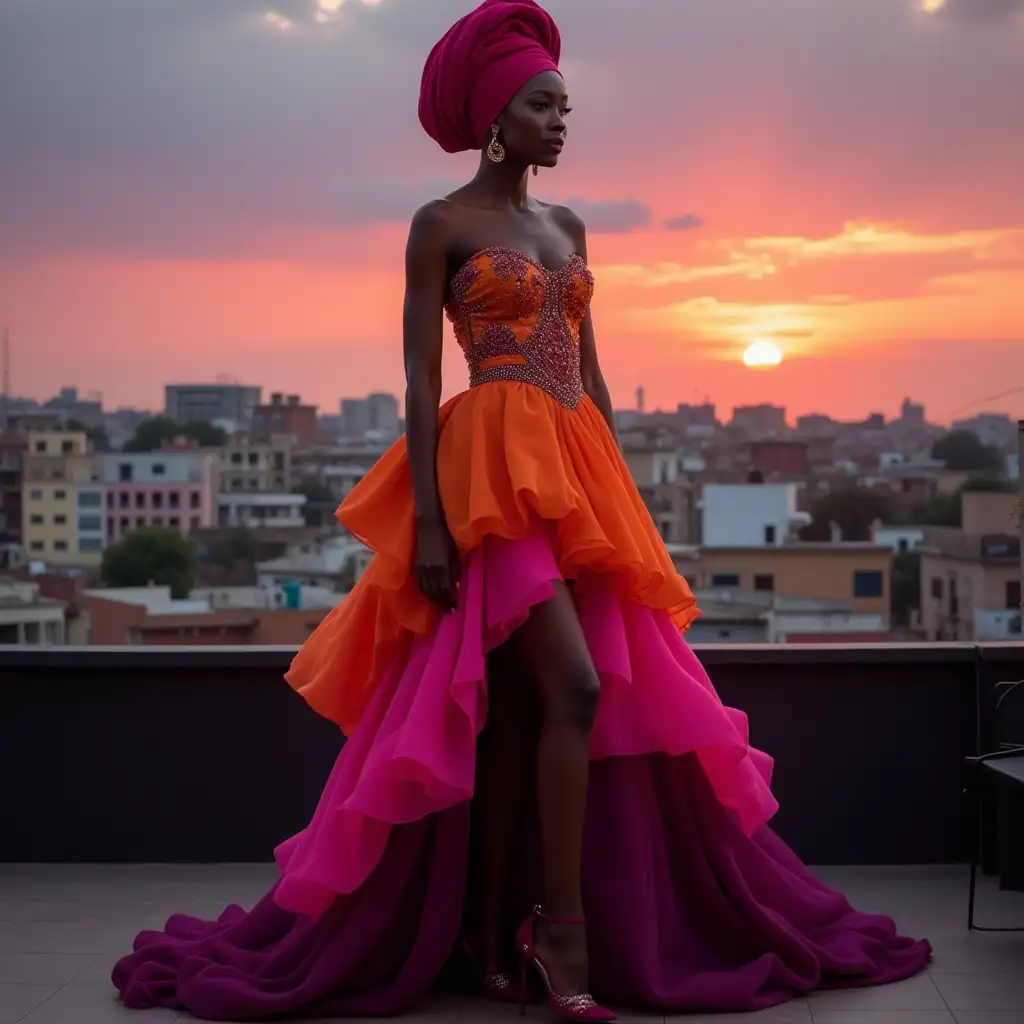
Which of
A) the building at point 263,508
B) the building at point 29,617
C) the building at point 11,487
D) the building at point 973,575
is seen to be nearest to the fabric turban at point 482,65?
the building at point 973,575

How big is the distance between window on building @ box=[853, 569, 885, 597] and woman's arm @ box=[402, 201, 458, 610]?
124 ft

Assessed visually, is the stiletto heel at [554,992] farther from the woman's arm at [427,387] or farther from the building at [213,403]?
the building at [213,403]

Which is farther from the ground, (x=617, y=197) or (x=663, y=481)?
(x=617, y=197)

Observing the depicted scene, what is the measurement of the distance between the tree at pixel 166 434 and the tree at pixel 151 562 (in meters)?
3.23

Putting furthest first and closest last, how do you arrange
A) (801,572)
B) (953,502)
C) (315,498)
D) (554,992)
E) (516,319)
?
(315,498) → (953,502) → (801,572) → (516,319) → (554,992)

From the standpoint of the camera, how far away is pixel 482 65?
275 centimetres

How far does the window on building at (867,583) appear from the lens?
1564 inches

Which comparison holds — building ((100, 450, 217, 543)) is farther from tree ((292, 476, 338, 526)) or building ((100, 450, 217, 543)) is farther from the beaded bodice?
the beaded bodice

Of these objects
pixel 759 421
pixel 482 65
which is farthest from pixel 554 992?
pixel 759 421

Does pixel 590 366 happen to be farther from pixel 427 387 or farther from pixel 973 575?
pixel 973 575

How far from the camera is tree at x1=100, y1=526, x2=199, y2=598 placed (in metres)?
44.4

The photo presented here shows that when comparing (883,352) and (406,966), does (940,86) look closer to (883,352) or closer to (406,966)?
(883,352)

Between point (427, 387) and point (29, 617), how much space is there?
1374 inches

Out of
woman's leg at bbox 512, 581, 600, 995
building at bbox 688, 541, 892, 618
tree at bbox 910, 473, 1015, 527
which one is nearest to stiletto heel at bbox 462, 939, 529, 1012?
woman's leg at bbox 512, 581, 600, 995
